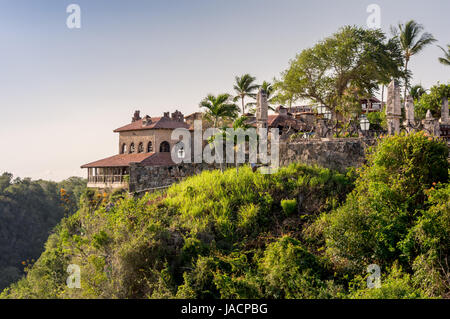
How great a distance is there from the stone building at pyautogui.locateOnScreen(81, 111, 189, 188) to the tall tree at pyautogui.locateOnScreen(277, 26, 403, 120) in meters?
11.2

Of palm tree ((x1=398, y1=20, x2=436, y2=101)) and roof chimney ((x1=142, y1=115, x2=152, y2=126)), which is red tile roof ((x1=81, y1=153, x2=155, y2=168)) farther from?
palm tree ((x1=398, y1=20, x2=436, y2=101))

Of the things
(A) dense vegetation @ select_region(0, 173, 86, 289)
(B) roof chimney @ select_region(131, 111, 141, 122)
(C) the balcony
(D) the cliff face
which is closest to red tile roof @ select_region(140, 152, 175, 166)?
(C) the balcony

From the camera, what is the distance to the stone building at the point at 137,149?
33219mm

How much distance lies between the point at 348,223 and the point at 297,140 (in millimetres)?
7009

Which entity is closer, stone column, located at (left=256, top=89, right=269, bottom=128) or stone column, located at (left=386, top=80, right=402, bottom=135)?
stone column, located at (left=386, top=80, right=402, bottom=135)

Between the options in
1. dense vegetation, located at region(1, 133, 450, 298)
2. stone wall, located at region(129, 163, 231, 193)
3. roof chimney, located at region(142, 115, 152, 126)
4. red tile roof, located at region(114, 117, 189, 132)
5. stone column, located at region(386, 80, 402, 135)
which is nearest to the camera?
dense vegetation, located at region(1, 133, 450, 298)

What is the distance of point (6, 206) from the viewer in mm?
60969

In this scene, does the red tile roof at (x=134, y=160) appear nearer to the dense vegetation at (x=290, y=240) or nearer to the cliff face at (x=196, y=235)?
the cliff face at (x=196, y=235)

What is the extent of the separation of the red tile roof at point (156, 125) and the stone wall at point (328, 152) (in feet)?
59.2

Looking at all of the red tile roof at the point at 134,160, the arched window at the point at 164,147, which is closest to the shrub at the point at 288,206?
the red tile roof at the point at 134,160

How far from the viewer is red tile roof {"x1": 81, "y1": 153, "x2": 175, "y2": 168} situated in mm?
32438

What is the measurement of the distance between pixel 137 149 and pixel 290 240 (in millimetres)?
25366

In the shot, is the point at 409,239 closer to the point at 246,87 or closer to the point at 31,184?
the point at 246,87
